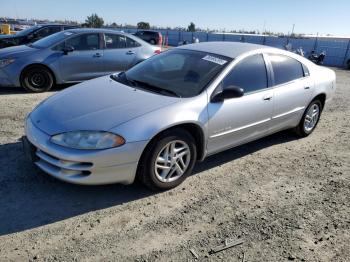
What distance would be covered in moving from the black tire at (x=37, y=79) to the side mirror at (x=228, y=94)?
5.08 m

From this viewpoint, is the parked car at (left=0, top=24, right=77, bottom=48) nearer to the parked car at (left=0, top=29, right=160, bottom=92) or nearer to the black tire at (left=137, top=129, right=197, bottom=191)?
the parked car at (left=0, top=29, right=160, bottom=92)

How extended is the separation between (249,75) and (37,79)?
5.18 metres

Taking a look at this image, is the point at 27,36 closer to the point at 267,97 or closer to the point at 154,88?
A: the point at 154,88

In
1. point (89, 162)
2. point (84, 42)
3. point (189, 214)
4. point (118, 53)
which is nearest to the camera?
point (89, 162)

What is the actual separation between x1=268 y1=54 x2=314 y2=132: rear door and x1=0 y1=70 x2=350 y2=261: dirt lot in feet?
2.24

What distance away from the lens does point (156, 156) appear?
356cm

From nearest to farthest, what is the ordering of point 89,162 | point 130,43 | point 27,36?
1. point 89,162
2. point 130,43
3. point 27,36

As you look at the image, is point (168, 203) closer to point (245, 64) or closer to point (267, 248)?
point (267, 248)

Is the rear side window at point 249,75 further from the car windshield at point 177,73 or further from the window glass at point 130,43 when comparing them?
the window glass at point 130,43

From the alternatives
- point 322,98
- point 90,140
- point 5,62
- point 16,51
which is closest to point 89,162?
point 90,140

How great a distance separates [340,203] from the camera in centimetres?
388

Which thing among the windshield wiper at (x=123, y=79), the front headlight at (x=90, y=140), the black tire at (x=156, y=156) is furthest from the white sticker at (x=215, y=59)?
the front headlight at (x=90, y=140)

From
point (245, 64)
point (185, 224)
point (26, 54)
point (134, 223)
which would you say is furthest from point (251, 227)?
point (26, 54)

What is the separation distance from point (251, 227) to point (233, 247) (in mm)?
389
